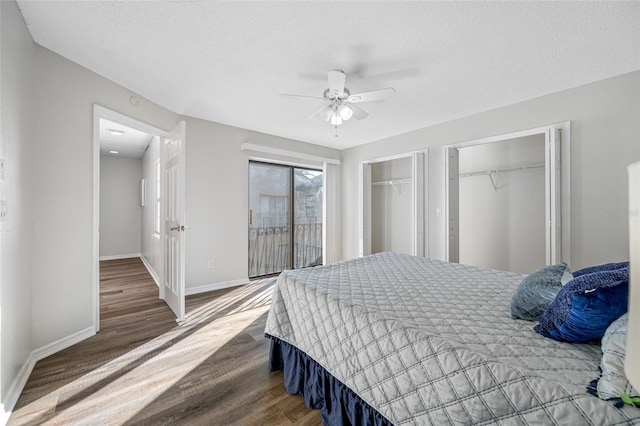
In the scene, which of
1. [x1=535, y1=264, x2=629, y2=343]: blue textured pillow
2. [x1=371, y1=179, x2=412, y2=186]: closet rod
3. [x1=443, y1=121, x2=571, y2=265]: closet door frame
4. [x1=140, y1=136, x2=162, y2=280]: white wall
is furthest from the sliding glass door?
[x1=535, y1=264, x2=629, y2=343]: blue textured pillow

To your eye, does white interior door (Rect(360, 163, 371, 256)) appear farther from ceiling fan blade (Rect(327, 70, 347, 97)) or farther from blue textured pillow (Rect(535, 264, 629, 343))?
blue textured pillow (Rect(535, 264, 629, 343))

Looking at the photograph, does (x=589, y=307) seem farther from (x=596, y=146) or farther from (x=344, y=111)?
(x=596, y=146)

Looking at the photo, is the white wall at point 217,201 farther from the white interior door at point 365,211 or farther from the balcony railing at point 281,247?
the white interior door at point 365,211

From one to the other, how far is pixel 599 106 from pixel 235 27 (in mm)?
3391

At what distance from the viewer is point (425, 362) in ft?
3.67

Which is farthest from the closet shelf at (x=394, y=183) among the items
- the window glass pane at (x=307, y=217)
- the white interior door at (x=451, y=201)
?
the white interior door at (x=451, y=201)

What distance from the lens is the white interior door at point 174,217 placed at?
2805 mm

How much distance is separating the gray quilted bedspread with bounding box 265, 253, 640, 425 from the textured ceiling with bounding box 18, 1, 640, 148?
5.81 feet

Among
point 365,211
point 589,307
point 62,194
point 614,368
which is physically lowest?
point 614,368

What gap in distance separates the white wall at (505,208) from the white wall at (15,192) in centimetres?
509

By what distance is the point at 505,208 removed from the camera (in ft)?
13.4

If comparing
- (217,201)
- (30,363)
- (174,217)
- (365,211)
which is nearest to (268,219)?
(217,201)

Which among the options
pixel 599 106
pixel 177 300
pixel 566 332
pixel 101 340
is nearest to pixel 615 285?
pixel 566 332

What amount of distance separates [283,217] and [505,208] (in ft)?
12.0
